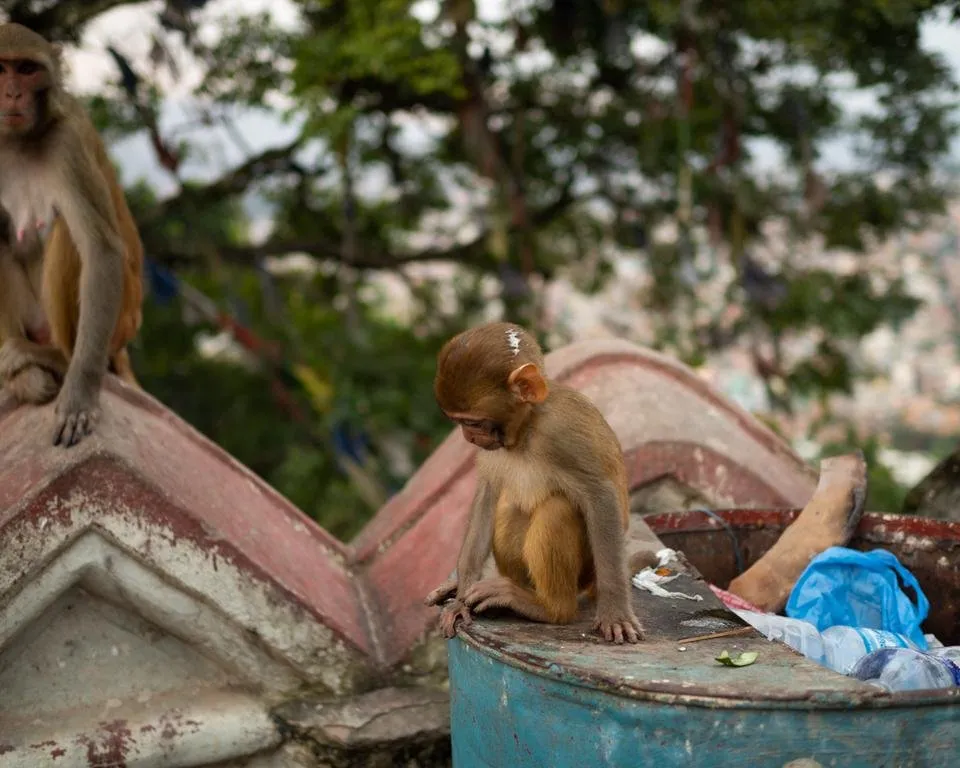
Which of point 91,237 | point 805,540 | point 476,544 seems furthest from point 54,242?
point 805,540

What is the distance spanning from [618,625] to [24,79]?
8.12 feet

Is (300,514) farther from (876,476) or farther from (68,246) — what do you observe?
(876,476)

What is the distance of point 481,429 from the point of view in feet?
8.98

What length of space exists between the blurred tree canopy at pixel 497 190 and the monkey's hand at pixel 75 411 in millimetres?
3308

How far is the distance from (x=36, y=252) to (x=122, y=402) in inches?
31.1

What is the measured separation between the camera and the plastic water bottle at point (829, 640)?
2896mm

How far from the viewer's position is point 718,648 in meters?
2.42

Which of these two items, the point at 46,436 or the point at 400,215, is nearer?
the point at 46,436

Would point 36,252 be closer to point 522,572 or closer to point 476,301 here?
point 522,572

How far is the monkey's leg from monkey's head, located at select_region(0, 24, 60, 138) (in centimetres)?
211

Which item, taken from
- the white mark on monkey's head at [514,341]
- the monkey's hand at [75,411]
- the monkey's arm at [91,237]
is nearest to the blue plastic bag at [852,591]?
the white mark on monkey's head at [514,341]

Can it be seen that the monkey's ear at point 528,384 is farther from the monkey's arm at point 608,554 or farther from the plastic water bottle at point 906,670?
the plastic water bottle at point 906,670

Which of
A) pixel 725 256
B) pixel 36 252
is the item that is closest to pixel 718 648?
pixel 36 252

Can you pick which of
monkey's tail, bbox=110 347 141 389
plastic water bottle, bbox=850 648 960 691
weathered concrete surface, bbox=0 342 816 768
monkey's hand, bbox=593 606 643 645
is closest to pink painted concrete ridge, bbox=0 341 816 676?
weathered concrete surface, bbox=0 342 816 768
